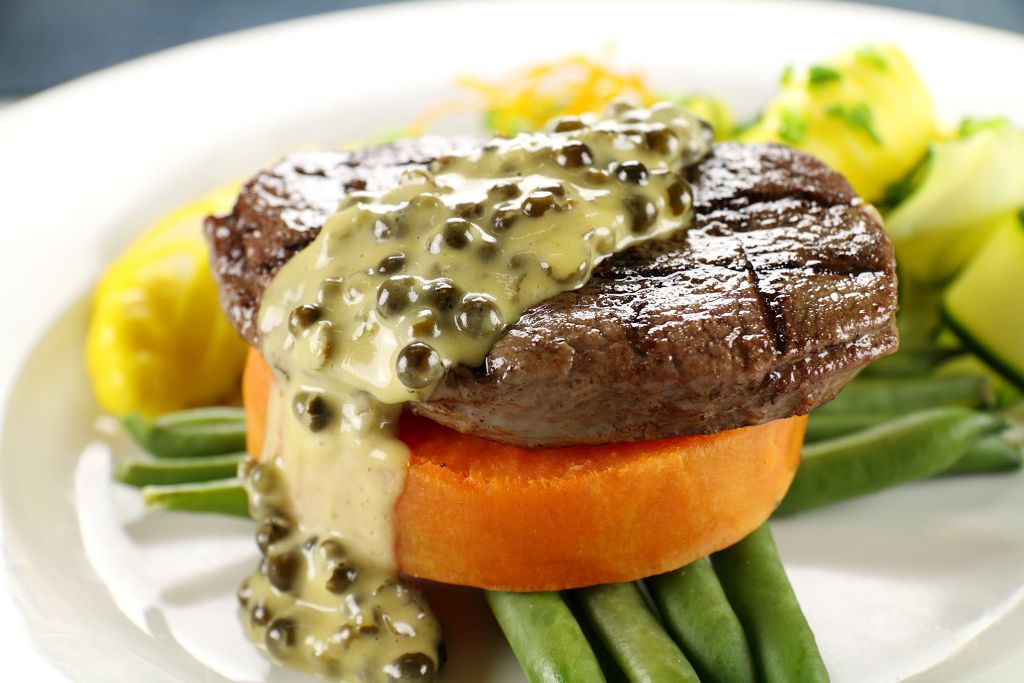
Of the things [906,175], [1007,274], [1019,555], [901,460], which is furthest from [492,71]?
[1019,555]

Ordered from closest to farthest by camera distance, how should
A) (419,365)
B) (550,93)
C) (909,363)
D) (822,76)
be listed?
(419,365) → (909,363) → (822,76) → (550,93)

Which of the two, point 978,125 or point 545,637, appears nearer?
point 545,637

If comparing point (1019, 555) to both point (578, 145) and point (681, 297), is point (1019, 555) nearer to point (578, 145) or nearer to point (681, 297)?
point (681, 297)

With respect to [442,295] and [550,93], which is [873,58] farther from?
[442,295]

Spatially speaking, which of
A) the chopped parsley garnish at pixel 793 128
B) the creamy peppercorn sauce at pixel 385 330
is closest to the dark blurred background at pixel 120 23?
the chopped parsley garnish at pixel 793 128

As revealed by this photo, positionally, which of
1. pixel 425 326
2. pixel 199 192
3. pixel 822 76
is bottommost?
pixel 199 192

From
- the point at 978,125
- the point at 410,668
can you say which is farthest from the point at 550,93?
the point at 410,668
